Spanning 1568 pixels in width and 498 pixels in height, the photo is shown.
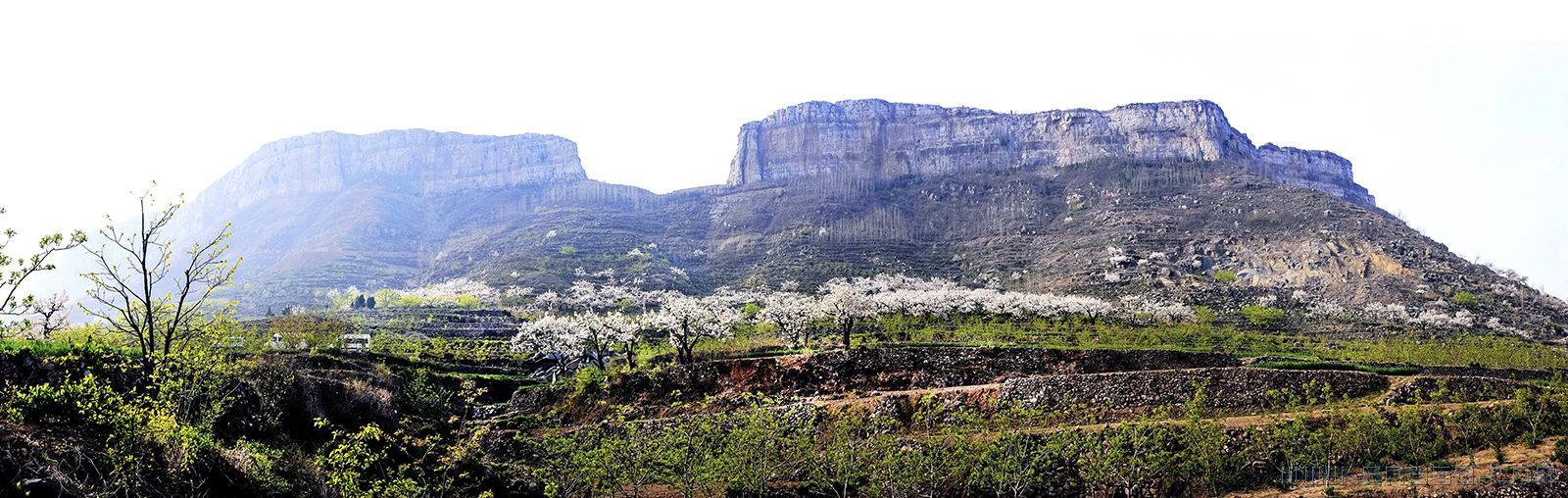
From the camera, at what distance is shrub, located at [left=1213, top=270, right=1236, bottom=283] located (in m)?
98.4

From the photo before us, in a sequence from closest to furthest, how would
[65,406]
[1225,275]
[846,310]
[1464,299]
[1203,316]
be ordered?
[65,406] < [846,310] < [1203,316] < [1464,299] < [1225,275]

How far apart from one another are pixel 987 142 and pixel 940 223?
106 ft

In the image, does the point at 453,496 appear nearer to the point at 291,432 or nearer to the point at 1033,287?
the point at 291,432

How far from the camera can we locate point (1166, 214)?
398 feet

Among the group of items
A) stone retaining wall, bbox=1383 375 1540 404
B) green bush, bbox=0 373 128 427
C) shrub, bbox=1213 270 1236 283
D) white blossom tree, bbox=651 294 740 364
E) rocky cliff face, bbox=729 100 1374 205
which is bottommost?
stone retaining wall, bbox=1383 375 1540 404

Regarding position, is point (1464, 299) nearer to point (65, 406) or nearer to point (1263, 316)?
point (1263, 316)

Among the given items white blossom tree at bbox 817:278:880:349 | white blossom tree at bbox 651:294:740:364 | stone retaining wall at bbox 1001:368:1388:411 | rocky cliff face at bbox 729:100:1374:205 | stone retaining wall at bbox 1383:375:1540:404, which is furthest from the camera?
rocky cliff face at bbox 729:100:1374:205

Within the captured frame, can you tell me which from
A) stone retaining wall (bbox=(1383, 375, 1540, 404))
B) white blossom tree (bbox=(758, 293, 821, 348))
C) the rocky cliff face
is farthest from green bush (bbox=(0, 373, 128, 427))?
the rocky cliff face

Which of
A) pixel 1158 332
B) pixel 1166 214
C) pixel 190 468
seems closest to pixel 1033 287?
pixel 1166 214

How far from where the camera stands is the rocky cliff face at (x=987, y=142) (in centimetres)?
15125

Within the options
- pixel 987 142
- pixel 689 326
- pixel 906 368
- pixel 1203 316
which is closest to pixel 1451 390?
pixel 906 368

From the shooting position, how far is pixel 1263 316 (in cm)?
7719

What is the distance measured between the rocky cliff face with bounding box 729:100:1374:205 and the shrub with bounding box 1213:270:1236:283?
→ 48.2m

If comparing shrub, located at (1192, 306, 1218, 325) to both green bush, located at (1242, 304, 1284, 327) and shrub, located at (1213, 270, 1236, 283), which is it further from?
shrub, located at (1213, 270, 1236, 283)
